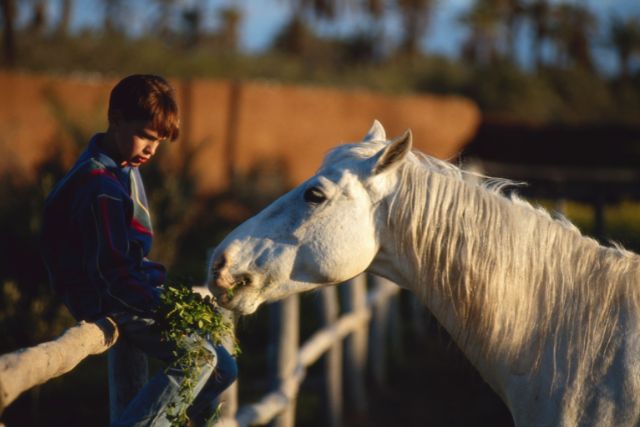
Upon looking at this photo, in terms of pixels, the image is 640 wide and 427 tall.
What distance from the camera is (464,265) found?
293 centimetres

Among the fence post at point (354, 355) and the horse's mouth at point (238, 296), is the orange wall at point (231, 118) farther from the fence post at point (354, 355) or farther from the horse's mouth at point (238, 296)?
the horse's mouth at point (238, 296)

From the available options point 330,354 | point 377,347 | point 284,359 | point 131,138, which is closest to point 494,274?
point 131,138

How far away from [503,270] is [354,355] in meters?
4.27

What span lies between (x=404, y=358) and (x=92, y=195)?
656cm

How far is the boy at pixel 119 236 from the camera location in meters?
2.58

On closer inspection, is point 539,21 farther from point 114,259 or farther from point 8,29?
point 114,259

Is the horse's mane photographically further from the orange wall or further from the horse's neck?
the orange wall

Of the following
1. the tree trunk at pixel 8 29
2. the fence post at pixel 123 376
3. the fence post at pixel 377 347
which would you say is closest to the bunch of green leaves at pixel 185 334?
the fence post at pixel 123 376

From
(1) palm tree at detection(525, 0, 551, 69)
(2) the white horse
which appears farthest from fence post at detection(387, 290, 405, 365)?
(1) palm tree at detection(525, 0, 551, 69)

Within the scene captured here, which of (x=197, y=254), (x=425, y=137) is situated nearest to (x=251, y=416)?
(x=197, y=254)

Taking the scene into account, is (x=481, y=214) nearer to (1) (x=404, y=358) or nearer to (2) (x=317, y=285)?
(2) (x=317, y=285)

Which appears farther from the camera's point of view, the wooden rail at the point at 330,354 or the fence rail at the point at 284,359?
the wooden rail at the point at 330,354

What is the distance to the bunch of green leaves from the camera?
2.61m

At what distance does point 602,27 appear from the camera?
145 feet
